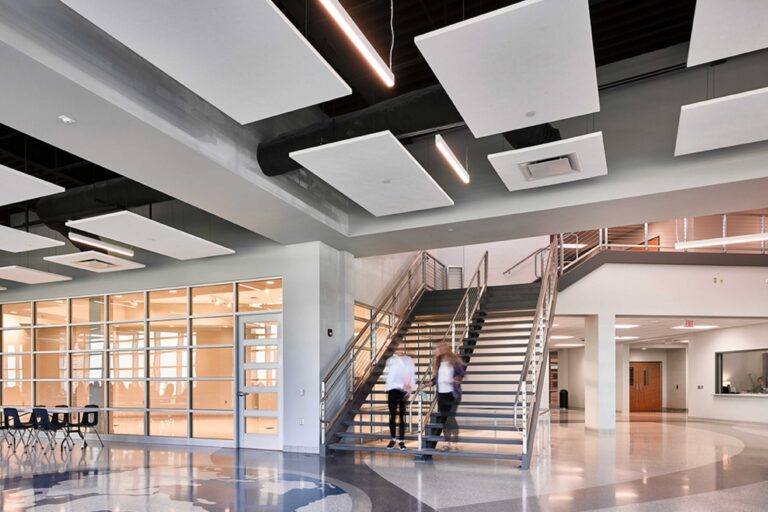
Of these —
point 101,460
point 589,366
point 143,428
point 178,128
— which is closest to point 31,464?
point 101,460

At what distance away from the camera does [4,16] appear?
4336mm

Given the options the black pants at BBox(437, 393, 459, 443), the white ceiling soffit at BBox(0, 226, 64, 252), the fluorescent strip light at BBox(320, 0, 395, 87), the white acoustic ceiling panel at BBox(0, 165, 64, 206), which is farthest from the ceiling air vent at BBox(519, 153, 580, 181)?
the white ceiling soffit at BBox(0, 226, 64, 252)

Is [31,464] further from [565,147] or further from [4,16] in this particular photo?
[565,147]

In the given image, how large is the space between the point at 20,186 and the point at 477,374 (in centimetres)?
812

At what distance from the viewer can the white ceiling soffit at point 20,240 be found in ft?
31.1

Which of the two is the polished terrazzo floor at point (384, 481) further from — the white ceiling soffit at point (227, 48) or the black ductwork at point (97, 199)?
the white ceiling soffit at point (227, 48)

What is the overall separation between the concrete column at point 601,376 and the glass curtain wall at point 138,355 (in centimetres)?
753

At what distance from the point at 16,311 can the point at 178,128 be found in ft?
37.5

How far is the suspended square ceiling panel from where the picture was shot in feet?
14.3

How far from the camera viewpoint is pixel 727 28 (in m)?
4.60

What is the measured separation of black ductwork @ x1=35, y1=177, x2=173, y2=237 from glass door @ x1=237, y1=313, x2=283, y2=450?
3154 millimetres

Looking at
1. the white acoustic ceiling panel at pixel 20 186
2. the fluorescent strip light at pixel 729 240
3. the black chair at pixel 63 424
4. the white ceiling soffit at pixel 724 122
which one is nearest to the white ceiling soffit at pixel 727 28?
the white ceiling soffit at pixel 724 122

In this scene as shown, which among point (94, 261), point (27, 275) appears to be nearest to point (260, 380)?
point (94, 261)

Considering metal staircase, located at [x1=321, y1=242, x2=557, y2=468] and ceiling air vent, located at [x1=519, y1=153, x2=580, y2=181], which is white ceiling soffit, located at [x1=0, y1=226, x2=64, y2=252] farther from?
ceiling air vent, located at [x1=519, y1=153, x2=580, y2=181]
